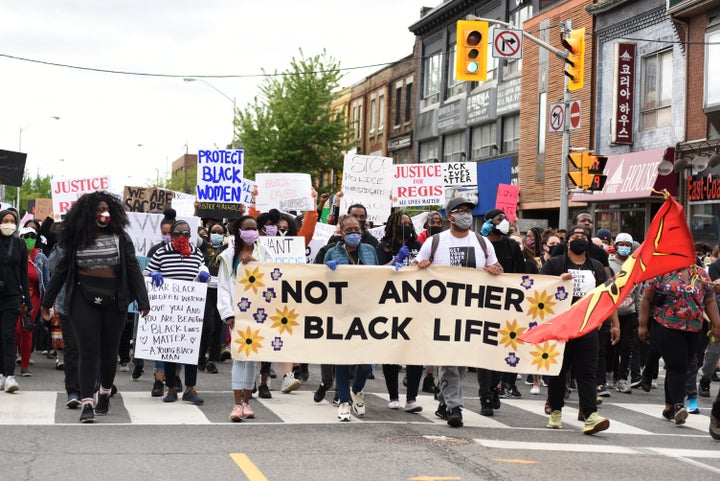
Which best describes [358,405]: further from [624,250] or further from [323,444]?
[624,250]

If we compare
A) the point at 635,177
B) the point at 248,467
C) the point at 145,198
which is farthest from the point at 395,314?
the point at 635,177

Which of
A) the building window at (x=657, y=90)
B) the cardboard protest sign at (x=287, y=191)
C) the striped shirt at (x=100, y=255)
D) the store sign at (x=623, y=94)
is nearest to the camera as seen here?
the striped shirt at (x=100, y=255)

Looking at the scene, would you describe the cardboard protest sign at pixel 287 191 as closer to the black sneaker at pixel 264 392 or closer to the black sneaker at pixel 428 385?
the black sneaker at pixel 428 385

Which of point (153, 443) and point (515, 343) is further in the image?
point (515, 343)

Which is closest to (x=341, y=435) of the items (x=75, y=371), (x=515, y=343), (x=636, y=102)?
(x=515, y=343)

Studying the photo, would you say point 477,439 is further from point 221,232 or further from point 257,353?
point 221,232

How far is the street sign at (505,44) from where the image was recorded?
21.6 m

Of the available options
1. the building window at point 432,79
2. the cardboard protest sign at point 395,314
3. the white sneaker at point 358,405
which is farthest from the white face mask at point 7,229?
the building window at point 432,79

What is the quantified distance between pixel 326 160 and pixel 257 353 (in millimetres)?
38711

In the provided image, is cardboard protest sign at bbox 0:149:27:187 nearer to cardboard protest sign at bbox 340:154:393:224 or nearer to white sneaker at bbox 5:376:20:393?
cardboard protest sign at bbox 340:154:393:224

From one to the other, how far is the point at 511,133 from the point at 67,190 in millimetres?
21275

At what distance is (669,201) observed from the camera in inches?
398

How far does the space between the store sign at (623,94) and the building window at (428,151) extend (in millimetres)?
16840

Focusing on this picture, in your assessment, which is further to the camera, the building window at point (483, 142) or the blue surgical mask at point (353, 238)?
the building window at point (483, 142)
